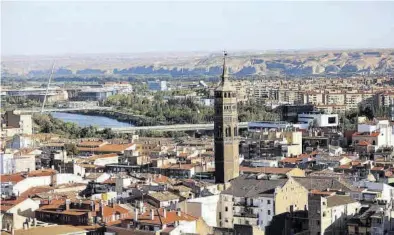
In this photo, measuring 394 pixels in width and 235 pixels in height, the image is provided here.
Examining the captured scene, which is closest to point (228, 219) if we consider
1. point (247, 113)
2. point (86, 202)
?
point (86, 202)

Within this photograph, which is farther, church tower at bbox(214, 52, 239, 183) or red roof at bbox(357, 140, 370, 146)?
red roof at bbox(357, 140, 370, 146)

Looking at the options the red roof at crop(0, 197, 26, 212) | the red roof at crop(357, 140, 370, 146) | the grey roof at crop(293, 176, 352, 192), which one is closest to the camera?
the red roof at crop(0, 197, 26, 212)

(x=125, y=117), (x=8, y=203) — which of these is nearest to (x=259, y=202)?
(x=8, y=203)

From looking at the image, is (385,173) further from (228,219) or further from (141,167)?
(141,167)

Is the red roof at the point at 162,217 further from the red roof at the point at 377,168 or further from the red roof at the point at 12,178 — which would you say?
the red roof at the point at 377,168

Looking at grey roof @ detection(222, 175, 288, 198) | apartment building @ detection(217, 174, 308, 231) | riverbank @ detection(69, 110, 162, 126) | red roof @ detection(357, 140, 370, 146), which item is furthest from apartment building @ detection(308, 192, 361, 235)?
riverbank @ detection(69, 110, 162, 126)

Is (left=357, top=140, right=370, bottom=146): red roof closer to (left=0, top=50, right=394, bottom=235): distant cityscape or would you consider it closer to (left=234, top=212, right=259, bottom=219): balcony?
(left=0, top=50, right=394, bottom=235): distant cityscape
